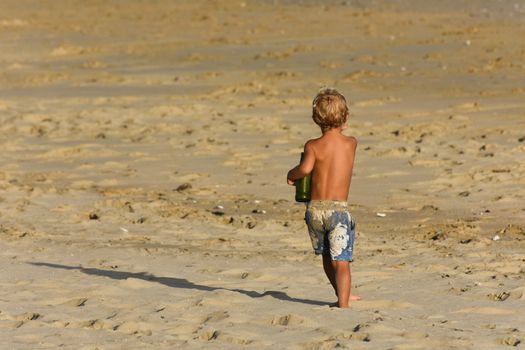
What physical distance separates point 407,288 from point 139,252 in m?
2.01

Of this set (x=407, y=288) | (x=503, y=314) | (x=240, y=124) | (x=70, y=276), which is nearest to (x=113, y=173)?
(x=240, y=124)

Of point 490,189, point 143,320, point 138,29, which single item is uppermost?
point 138,29

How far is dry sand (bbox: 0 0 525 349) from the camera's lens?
6.74 meters

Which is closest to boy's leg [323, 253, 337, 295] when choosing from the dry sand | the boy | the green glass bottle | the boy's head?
the boy

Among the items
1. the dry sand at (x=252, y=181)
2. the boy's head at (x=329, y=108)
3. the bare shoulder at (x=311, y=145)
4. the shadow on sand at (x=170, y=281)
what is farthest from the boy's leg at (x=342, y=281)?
the boy's head at (x=329, y=108)

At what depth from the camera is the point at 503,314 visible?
6766 mm

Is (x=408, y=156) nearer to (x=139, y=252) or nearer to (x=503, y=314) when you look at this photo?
(x=139, y=252)

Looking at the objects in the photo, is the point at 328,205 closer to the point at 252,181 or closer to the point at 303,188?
the point at 303,188

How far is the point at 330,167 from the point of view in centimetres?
685

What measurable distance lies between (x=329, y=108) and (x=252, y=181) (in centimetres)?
470

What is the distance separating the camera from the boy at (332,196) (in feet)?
22.4

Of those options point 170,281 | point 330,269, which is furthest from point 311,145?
point 170,281

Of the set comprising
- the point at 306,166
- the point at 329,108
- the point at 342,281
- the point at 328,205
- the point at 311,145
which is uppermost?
the point at 329,108

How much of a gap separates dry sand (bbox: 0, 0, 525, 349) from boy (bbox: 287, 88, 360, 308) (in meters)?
0.23
